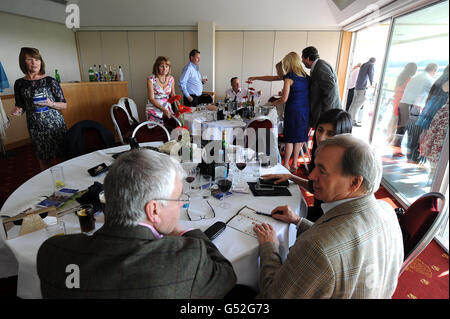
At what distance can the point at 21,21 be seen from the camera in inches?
201

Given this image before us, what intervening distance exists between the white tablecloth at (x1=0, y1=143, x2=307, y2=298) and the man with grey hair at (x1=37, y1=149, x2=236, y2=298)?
26cm

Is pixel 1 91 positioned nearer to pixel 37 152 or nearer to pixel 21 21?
pixel 21 21

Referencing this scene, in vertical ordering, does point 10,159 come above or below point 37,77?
below

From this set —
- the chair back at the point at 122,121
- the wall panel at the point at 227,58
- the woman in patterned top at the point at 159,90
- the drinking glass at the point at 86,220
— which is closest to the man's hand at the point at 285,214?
the drinking glass at the point at 86,220

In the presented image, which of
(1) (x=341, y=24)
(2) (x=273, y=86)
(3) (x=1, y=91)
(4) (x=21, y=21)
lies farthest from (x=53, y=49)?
(1) (x=341, y=24)

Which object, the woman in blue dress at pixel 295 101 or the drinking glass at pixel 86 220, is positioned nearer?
the drinking glass at pixel 86 220

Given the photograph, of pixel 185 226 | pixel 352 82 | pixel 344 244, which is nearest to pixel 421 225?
pixel 344 244

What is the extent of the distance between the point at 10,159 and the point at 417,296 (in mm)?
5906

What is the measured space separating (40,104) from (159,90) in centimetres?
161

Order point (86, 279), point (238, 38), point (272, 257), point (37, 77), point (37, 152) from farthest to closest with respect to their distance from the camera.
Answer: point (238, 38)
point (37, 152)
point (37, 77)
point (272, 257)
point (86, 279)

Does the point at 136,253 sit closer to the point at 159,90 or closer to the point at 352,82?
the point at 159,90

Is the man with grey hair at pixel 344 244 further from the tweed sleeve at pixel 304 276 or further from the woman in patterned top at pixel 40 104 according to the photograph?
the woman in patterned top at pixel 40 104

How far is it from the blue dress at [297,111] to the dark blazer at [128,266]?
3.24 meters

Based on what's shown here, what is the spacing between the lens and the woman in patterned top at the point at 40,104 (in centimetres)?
253
